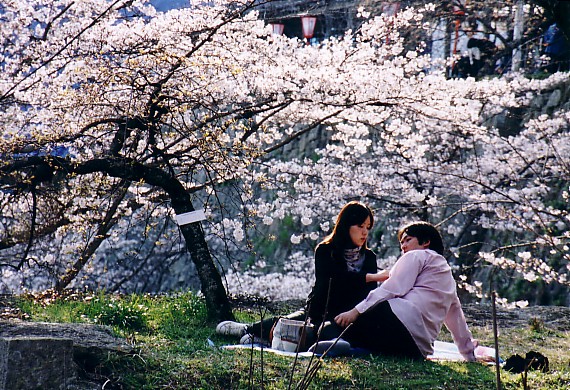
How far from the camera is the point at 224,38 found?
305 inches

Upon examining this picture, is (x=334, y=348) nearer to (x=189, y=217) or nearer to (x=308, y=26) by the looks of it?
(x=189, y=217)

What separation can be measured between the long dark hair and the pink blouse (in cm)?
52

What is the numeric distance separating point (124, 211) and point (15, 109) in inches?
85.2

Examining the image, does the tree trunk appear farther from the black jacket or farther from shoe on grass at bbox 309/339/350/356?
shoe on grass at bbox 309/339/350/356

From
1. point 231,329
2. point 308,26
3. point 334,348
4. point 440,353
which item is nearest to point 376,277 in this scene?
point 334,348

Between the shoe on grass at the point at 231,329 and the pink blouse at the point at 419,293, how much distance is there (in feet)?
4.83

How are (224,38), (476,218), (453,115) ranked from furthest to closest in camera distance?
1. (476,218)
2. (453,115)
3. (224,38)

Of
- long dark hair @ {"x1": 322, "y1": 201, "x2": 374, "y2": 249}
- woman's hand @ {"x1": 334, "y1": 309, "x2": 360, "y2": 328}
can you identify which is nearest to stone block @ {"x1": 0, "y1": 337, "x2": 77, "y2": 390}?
woman's hand @ {"x1": 334, "y1": 309, "x2": 360, "y2": 328}

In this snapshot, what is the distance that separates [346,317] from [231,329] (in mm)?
1465

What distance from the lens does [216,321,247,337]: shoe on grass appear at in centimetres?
620

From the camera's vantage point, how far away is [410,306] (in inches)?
201

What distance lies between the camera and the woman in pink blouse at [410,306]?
16.7 ft

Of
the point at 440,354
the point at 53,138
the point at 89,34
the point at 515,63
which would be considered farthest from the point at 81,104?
the point at 515,63

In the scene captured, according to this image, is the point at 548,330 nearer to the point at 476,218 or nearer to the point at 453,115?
the point at 453,115
